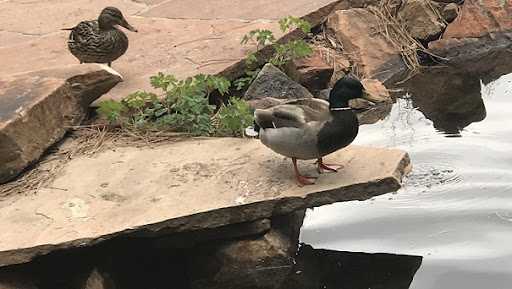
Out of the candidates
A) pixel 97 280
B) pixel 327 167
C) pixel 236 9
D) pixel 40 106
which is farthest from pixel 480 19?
pixel 97 280

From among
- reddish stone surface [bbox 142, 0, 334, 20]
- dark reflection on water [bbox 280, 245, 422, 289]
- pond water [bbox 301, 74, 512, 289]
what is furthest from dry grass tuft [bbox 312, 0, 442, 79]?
dark reflection on water [bbox 280, 245, 422, 289]

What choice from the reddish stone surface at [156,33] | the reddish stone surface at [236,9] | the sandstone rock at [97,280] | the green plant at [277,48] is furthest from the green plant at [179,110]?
the reddish stone surface at [236,9]

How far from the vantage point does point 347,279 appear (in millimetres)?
3701

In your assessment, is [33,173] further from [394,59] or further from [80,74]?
[394,59]

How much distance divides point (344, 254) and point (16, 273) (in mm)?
1420

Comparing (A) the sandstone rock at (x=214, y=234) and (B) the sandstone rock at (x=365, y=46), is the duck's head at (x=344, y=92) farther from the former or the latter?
(B) the sandstone rock at (x=365, y=46)

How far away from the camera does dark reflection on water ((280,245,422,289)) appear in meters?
3.67

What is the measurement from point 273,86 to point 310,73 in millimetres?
471

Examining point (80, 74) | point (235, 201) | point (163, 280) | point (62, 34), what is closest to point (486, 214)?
point (235, 201)

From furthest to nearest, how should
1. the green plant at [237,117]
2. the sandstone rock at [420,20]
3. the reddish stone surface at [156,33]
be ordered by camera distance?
1. the sandstone rock at [420,20]
2. the reddish stone surface at [156,33]
3. the green plant at [237,117]

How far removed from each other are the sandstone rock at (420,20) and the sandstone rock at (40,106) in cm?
258

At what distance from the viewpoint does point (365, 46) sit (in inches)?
235

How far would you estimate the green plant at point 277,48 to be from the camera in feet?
16.9

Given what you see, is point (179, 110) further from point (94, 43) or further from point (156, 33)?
Result: point (156, 33)
